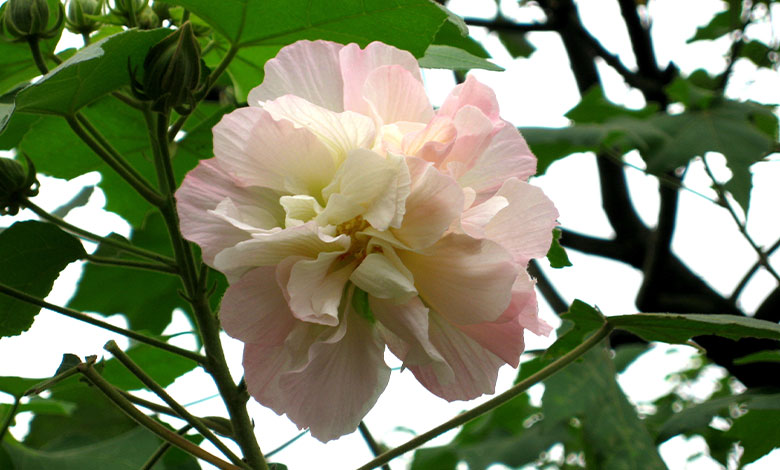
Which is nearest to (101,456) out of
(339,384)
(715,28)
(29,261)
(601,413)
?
(29,261)

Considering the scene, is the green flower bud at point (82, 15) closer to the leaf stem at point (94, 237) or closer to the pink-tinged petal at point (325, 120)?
the leaf stem at point (94, 237)

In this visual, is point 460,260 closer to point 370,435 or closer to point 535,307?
point 535,307

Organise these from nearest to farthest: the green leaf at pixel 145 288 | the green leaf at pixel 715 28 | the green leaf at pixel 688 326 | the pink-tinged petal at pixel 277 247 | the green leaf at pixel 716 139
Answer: the pink-tinged petal at pixel 277 247 → the green leaf at pixel 688 326 → the green leaf at pixel 145 288 → the green leaf at pixel 716 139 → the green leaf at pixel 715 28

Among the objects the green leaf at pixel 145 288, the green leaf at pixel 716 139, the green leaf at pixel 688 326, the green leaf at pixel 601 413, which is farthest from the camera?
the green leaf at pixel 716 139

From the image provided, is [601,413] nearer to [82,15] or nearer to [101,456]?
[101,456]

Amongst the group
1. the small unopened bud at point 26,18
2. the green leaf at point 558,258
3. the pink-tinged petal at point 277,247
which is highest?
the small unopened bud at point 26,18

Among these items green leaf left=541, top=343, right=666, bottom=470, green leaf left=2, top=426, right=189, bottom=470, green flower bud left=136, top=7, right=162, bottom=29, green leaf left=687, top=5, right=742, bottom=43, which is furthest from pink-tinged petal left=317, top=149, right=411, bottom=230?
green leaf left=687, top=5, right=742, bottom=43

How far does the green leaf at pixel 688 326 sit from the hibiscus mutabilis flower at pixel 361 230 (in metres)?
0.21

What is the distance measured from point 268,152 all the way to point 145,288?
0.81 m

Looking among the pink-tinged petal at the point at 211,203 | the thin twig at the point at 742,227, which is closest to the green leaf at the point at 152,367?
the pink-tinged petal at the point at 211,203

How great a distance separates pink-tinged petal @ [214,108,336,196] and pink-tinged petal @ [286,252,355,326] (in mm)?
70

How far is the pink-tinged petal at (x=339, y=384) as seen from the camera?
64cm

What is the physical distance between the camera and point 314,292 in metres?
0.60

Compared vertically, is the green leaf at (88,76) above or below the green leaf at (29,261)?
above
